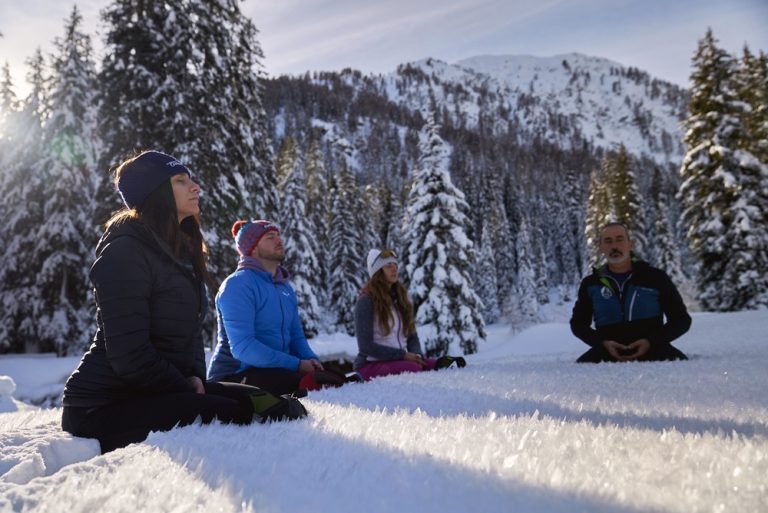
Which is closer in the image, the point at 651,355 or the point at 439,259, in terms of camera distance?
the point at 651,355

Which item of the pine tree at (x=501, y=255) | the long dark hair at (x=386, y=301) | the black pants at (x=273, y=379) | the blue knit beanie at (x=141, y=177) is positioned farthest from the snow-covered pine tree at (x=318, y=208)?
the blue knit beanie at (x=141, y=177)

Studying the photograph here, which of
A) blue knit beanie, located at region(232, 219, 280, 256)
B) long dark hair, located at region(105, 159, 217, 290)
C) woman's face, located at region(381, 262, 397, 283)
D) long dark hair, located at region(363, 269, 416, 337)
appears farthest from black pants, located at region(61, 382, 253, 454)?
woman's face, located at region(381, 262, 397, 283)

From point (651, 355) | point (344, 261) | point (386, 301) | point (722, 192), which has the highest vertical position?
point (722, 192)

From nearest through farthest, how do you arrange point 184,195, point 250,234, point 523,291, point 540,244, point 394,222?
point 184,195 < point 250,234 < point 394,222 < point 523,291 < point 540,244

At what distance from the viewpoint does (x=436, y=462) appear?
4.40 ft

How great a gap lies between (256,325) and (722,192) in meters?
21.9

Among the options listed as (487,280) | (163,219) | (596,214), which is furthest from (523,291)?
(163,219)

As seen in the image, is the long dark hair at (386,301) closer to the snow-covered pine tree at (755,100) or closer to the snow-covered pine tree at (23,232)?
the snow-covered pine tree at (23,232)

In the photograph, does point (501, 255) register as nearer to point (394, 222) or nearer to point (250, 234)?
point (394, 222)

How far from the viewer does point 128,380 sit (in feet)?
8.13

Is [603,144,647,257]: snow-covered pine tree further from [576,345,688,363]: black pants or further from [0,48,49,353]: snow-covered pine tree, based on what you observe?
[0,48,49,353]: snow-covered pine tree

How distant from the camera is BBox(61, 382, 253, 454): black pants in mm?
2330

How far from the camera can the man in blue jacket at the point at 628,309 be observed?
488 cm

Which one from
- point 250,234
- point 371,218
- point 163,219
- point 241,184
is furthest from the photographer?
point 371,218
